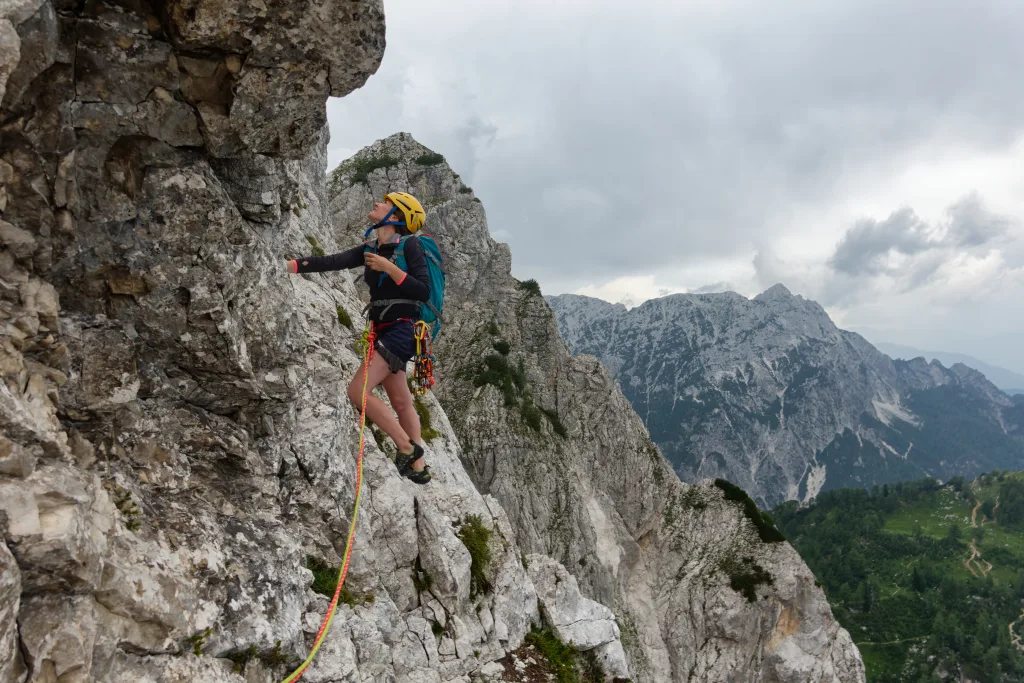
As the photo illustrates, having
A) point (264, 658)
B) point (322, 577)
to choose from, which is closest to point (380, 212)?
point (322, 577)

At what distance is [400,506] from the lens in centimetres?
1320

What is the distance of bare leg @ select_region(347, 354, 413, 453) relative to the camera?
34.2 ft

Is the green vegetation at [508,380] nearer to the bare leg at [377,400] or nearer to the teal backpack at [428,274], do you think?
the bare leg at [377,400]

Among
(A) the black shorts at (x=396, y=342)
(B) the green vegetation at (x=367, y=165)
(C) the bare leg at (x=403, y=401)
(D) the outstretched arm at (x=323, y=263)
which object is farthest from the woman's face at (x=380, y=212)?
(B) the green vegetation at (x=367, y=165)

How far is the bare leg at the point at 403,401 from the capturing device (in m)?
10.8

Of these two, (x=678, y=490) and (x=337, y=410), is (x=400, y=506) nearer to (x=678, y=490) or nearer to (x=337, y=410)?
(x=337, y=410)

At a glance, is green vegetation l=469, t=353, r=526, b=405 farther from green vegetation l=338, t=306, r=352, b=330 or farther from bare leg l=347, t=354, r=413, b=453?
bare leg l=347, t=354, r=413, b=453

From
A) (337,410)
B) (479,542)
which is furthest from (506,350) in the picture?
(337,410)

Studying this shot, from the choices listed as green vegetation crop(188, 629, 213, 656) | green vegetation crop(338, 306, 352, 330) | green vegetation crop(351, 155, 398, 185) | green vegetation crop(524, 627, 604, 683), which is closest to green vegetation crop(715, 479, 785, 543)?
green vegetation crop(524, 627, 604, 683)

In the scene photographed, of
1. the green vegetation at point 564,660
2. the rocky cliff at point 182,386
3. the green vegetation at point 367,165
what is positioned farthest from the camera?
the green vegetation at point 367,165

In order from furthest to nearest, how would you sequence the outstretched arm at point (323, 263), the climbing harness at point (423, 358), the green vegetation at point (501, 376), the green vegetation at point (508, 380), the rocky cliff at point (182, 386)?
the green vegetation at point (508, 380), the green vegetation at point (501, 376), the climbing harness at point (423, 358), the outstretched arm at point (323, 263), the rocky cliff at point (182, 386)

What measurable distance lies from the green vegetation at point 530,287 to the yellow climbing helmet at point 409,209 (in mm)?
63050

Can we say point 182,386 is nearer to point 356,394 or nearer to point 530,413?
point 356,394

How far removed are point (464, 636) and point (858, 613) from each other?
169318 mm
